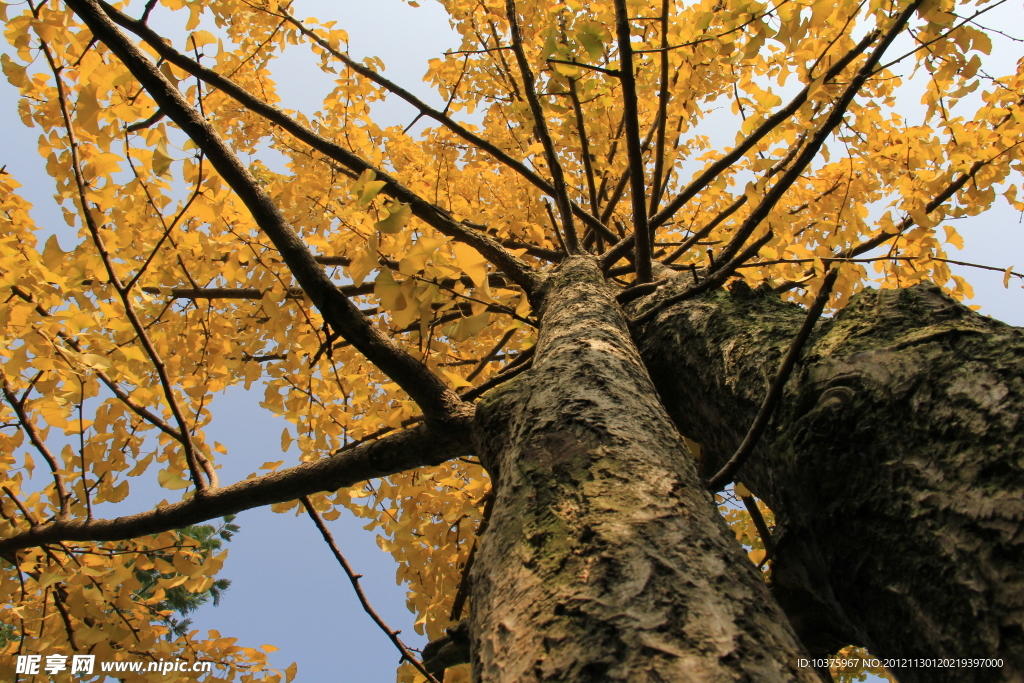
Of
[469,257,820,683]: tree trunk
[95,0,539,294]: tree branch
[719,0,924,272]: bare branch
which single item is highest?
[95,0,539,294]: tree branch

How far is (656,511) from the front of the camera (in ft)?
2.20

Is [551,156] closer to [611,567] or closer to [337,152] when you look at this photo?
[337,152]

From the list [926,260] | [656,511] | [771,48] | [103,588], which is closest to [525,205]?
[771,48]

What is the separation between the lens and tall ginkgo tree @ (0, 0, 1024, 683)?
→ 0.63m

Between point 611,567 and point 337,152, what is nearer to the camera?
point 611,567

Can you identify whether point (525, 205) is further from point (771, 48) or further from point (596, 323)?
point (596, 323)

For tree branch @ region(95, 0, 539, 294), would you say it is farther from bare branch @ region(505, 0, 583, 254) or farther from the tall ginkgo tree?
bare branch @ region(505, 0, 583, 254)

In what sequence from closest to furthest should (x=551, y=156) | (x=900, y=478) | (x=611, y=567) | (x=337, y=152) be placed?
(x=611, y=567) → (x=900, y=478) → (x=337, y=152) → (x=551, y=156)

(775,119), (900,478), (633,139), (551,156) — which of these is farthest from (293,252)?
(775,119)

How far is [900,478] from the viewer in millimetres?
770

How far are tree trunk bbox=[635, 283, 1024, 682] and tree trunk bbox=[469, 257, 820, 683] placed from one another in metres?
0.24

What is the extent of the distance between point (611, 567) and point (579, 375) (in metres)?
0.50

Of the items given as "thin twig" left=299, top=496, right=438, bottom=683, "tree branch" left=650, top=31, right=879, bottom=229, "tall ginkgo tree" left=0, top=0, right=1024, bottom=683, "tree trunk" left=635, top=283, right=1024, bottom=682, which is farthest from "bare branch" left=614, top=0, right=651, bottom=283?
"thin twig" left=299, top=496, right=438, bottom=683

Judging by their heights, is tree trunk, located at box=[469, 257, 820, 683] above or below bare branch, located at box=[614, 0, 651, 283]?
below
